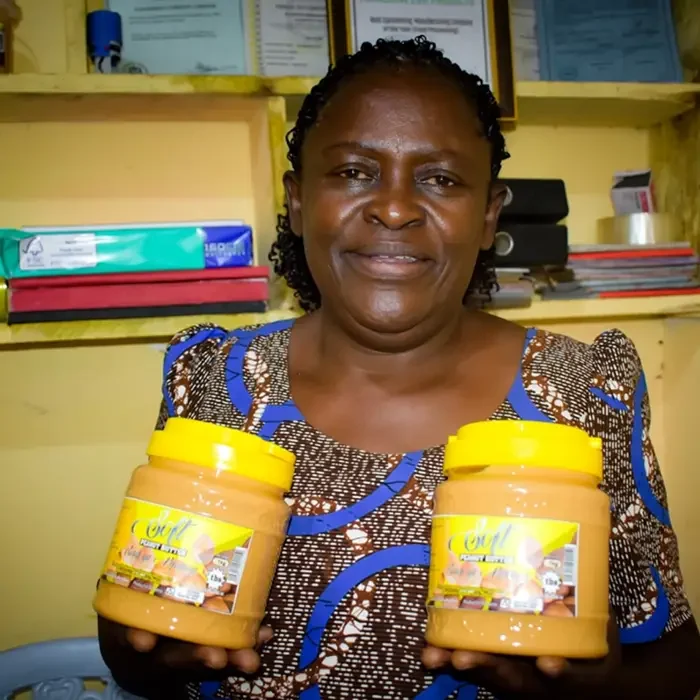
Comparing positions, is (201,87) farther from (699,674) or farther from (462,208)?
(699,674)

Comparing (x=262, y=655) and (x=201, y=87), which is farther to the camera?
(x=201, y=87)

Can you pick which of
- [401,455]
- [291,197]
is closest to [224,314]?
[291,197]

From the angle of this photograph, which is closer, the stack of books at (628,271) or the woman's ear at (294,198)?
the woman's ear at (294,198)

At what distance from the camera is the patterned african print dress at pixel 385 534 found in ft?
2.37

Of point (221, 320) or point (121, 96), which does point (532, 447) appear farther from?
point (121, 96)

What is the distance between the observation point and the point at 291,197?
0.96 meters

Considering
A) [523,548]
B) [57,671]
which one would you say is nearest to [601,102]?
[523,548]

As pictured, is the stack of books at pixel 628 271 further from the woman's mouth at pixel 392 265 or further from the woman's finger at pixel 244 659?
the woman's finger at pixel 244 659

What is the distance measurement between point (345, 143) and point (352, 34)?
54cm

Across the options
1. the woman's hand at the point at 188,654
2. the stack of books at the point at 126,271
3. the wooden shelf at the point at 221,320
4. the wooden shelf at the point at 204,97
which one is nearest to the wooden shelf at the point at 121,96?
the wooden shelf at the point at 204,97

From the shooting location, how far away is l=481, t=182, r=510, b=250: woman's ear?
0.92 metres

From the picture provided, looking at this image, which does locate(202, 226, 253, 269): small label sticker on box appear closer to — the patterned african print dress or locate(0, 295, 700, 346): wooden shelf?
locate(0, 295, 700, 346): wooden shelf

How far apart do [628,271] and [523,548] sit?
2.90ft

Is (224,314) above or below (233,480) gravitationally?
above
